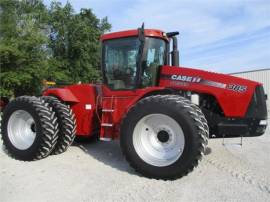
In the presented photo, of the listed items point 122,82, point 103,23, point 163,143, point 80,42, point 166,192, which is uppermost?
point 103,23

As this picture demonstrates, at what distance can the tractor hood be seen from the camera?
6.48 m

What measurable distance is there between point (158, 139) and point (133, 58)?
1.68 meters

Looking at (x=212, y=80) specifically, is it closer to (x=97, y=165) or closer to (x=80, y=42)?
(x=97, y=165)

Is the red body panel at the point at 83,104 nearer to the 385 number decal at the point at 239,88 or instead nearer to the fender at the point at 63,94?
the fender at the point at 63,94

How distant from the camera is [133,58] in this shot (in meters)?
7.18

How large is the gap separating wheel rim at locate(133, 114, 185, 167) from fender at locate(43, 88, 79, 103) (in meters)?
2.22

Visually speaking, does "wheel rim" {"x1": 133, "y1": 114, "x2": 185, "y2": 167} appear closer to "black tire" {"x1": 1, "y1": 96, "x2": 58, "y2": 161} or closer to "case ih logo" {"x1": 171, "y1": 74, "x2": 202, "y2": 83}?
"case ih logo" {"x1": 171, "y1": 74, "x2": 202, "y2": 83}

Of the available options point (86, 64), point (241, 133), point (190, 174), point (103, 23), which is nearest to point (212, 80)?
point (241, 133)

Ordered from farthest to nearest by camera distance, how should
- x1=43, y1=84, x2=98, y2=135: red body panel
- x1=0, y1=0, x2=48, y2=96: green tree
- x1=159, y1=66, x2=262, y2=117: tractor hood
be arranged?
x1=0, y1=0, x2=48, y2=96: green tree
x1=43, y1=84, x2=98, y2=135: red body panel
x1=159, y1=66, x2=262, y2=117: tractor hood

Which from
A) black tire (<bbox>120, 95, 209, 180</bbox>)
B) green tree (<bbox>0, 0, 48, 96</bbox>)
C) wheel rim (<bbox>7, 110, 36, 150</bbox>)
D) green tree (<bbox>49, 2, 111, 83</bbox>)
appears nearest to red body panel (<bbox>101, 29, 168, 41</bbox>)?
black tire (<bbox>120, 95, 209, 180</bbox>)

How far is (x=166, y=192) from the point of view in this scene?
17.3 ft

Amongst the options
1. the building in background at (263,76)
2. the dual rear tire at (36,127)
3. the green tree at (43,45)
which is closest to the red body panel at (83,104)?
the dual rear tire at (36,127)

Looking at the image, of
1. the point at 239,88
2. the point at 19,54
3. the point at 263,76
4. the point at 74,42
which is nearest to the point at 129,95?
the point at 239,88

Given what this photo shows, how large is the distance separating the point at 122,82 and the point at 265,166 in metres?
3.02
